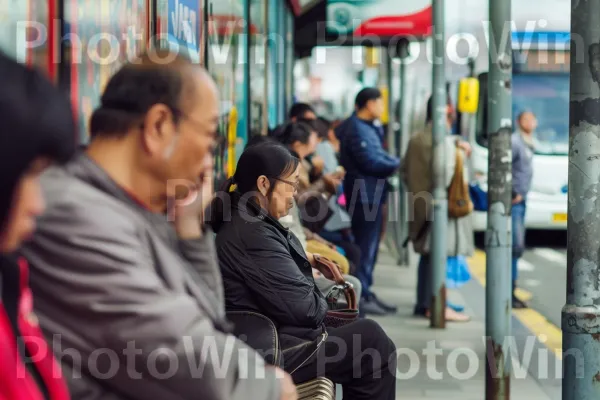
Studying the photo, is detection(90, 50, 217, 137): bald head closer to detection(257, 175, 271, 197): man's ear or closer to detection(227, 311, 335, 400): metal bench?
detection(227, 311, 335, 400): metal bench

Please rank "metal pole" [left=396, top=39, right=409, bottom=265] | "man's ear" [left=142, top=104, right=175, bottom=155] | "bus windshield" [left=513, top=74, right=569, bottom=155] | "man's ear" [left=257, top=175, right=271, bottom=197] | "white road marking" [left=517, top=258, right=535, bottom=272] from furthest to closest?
1. "bus windshield" [left=513, top=74, right=569, bottom=155]
2. "metal pole" [left=396, top=39, right=409, bottom=265]
3. "white road marking" [left=517, top=258, right=535, bottom=272]
4. "man's ear" [left=257, top=175, right=271, bottom=197]
5. "man's ear" [left=142, top=104, right=175, bottom=155]

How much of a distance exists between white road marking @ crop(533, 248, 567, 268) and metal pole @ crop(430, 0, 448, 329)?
5084mm

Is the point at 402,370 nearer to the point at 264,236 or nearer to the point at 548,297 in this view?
the point at 264,236

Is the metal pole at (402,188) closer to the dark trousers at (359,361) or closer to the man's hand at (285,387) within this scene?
the dark trousers at (359,361)

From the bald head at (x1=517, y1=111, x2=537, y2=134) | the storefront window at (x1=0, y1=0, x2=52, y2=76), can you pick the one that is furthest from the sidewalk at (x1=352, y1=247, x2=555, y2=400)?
the storefront window at (x1=0, y1=0, x2=52, y2=76)

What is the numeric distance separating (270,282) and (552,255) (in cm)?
1116

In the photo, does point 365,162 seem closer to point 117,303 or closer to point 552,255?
point 552,255

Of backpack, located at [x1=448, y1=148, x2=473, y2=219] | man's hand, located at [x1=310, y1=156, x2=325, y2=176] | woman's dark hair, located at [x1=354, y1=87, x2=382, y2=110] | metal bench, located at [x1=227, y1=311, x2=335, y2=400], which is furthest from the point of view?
woman's dark hair, located at [x1=354, y1=87, x2=382, y2=110]

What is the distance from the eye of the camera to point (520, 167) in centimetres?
998

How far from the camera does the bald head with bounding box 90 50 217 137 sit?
2.39 meters

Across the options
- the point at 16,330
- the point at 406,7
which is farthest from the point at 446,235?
the point at 16,330

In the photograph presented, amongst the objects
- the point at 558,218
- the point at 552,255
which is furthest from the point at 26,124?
the point at 558,218

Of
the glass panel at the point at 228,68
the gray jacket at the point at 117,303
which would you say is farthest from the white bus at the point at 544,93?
the gray jacket at the point at 117,303

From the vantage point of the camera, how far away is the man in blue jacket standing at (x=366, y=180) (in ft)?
31.4
